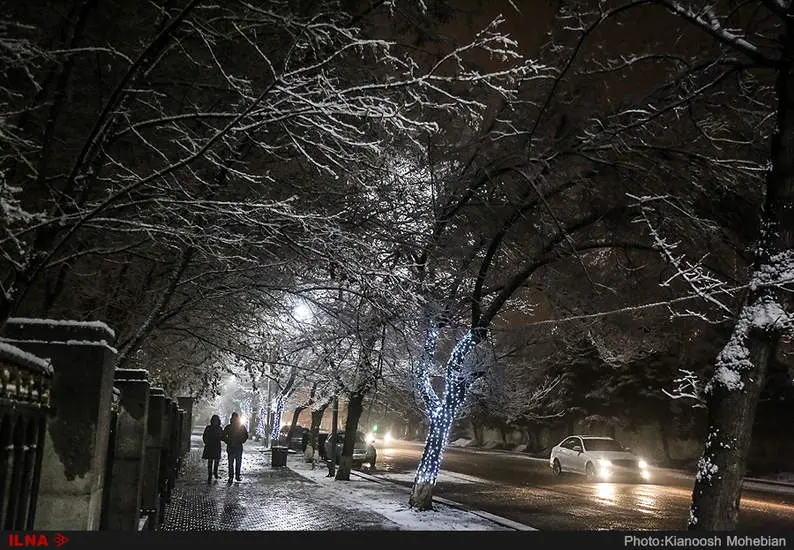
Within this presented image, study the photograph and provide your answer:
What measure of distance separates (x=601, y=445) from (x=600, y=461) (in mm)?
1233

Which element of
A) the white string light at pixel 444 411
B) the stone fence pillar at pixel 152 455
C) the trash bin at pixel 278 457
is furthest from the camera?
the trash bin at pixel 278 457

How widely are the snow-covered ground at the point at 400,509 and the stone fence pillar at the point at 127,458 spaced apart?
19.6ft

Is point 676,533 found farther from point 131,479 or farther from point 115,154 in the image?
point 115,154

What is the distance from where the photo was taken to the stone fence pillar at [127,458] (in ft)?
18.0

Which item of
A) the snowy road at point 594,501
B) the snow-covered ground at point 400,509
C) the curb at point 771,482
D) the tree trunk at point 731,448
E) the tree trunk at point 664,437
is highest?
the tree trunk at point 731,448

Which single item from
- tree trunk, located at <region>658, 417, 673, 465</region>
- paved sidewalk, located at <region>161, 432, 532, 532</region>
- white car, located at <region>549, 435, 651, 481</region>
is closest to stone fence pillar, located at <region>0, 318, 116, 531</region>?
paved sidewalk, located at <region>161, 432, 532, 532</region>

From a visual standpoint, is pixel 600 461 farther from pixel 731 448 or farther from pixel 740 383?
pixel 740 383

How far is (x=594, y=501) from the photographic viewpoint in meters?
16.5

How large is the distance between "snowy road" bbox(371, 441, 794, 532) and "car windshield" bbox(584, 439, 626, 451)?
1.26 metres

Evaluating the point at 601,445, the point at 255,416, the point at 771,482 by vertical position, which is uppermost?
the point at 601,445

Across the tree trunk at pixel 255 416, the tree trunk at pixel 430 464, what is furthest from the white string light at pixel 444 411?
the tree trunk at pixel 255 416

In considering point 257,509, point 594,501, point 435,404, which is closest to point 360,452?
point 594,501

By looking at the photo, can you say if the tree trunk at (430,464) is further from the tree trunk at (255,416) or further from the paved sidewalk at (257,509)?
the tree trunk at (255,416)

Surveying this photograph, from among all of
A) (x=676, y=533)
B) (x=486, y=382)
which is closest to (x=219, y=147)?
(x=676, y=533)
